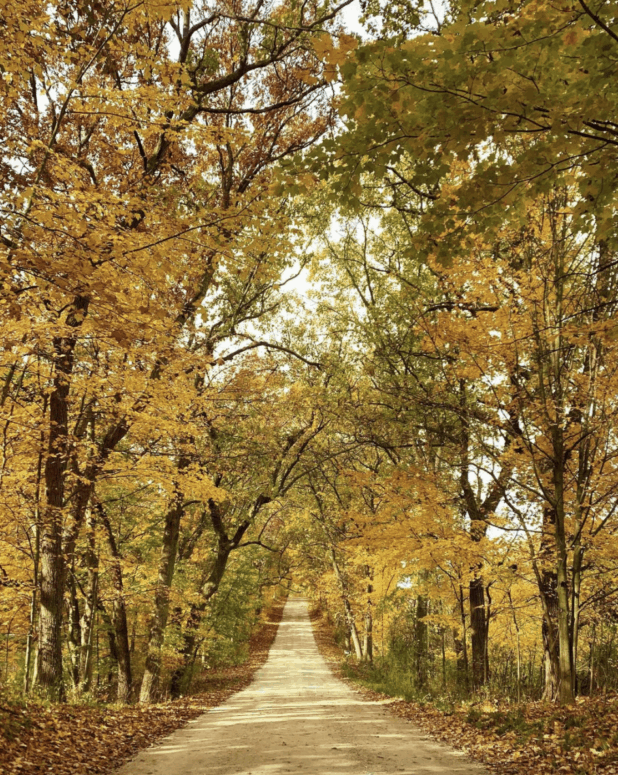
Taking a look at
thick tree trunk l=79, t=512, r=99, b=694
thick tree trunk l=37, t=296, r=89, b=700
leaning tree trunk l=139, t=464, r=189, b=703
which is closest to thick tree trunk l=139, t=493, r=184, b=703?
leaning tree trunk l=139, t=464, r=189, b=703

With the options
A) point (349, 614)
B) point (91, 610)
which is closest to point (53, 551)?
point (91, 610)

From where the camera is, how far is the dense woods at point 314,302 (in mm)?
3191

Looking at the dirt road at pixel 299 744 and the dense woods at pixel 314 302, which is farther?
the dirt road at pixel 299 744

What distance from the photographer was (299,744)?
6.49 meters

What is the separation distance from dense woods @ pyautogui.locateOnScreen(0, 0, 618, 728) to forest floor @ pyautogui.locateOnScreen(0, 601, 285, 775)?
0.82 metres

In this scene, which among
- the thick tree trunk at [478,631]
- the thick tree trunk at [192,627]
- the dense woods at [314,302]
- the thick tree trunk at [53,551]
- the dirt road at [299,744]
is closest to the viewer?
the dense woods at [314,302]

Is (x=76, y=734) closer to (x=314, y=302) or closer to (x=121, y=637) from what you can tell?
(x=121, y=637)

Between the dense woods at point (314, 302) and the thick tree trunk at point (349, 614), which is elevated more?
the dense woods at point (314, 302)

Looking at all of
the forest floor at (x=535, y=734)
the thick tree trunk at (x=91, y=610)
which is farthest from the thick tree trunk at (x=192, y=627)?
the forest floor at (x=535, y=734)

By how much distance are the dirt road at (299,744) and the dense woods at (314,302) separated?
195 centimetres

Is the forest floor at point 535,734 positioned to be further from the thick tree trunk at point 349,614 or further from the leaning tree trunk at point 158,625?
the thick tree trunk at point 349,614

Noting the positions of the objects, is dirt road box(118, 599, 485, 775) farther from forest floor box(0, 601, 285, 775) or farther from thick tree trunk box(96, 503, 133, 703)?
thick tree trunk box(96, 503, 133, 703)

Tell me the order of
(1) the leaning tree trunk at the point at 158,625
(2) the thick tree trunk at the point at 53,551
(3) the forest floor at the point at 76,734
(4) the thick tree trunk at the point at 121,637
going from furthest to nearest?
(4) the thick tree trunk at the point at 121,637 → (1) the leaning tree trunk at the point at 158,625 → (2) the thick tree trunk at the point at 53,551 → (3) the forest floor at the point at 76,734

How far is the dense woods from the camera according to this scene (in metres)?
3.19
